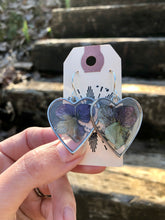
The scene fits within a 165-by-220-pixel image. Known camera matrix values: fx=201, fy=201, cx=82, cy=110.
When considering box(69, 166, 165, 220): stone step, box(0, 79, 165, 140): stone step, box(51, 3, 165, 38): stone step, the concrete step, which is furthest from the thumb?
the concrete step

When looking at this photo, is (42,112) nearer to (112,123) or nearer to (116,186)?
(116,186)

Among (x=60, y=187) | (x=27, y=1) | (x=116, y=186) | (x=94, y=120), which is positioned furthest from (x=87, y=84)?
(x=27, y=1)

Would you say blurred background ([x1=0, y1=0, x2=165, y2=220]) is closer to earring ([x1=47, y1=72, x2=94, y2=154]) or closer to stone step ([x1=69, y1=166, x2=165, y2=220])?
stone step ([x1=69, y1=166, x2=165, y2=220])

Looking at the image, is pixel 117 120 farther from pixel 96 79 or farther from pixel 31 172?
pixel 31 172

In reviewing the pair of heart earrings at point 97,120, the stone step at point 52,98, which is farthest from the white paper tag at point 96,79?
the stone step at point 52,98

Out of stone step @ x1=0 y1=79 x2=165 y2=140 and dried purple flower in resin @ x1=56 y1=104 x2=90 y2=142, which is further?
stone step @ x1=0 y1=79 x2=165 y2=140

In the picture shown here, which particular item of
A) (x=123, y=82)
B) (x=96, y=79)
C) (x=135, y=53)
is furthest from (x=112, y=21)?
(x=96, y=79)
